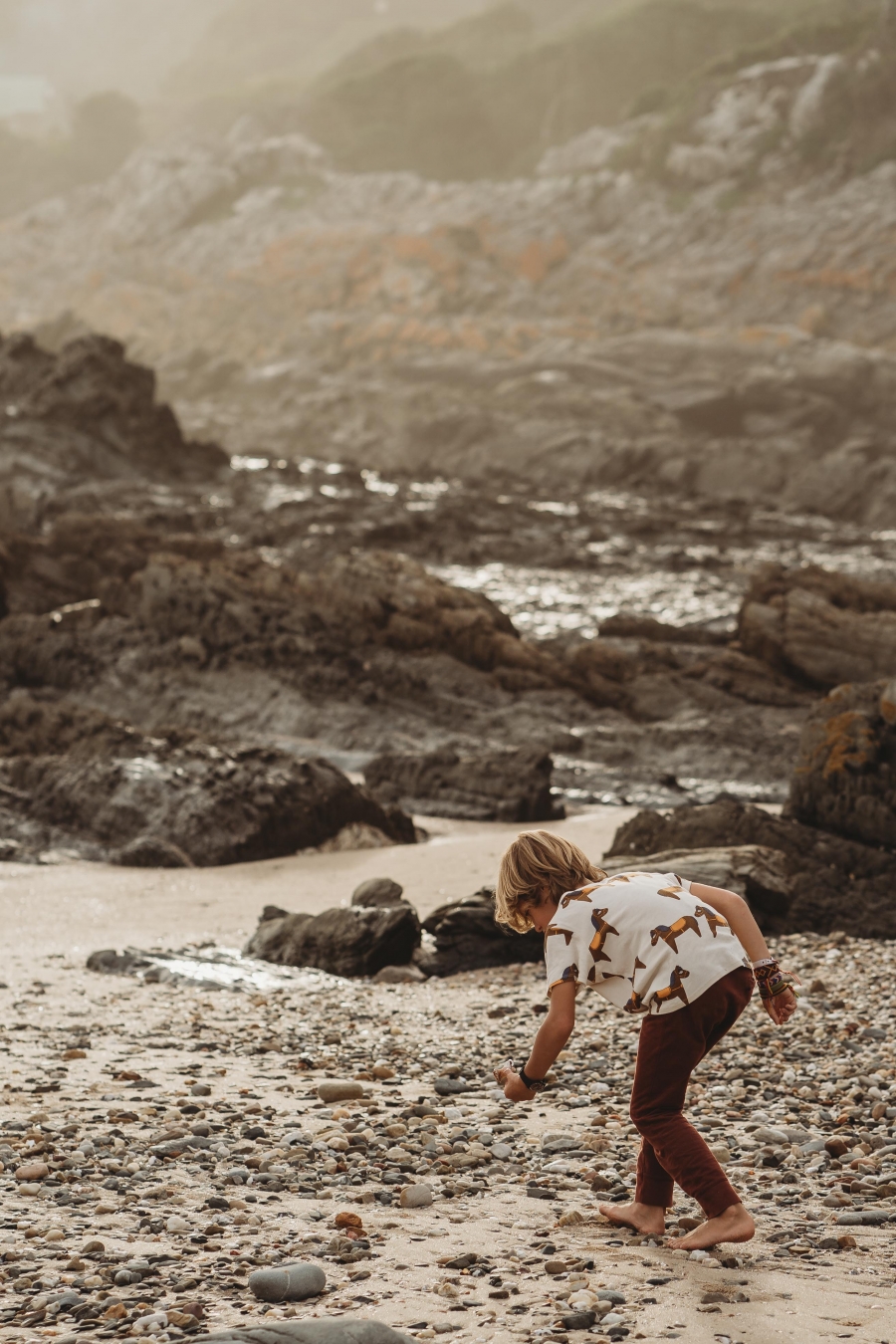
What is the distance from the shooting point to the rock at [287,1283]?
2703mm

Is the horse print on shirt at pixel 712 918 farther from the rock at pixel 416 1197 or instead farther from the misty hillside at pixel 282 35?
the misty hillside at pixel 282 35

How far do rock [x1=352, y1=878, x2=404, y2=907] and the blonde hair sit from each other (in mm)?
4272

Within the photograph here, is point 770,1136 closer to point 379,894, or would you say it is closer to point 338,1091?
point 338,1091

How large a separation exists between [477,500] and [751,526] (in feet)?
27.0

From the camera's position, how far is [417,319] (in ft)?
233

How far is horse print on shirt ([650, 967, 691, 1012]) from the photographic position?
315 centimetres

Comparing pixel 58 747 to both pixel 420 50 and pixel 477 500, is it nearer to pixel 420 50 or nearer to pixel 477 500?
pixel 477 500

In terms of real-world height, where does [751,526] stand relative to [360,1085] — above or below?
above

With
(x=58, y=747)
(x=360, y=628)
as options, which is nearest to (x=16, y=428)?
(x=360, y=628)

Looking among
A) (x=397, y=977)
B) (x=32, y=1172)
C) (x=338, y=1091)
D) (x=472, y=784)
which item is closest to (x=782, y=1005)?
(x=338, y=1091)

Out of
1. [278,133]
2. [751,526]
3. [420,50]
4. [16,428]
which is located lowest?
[751,526]

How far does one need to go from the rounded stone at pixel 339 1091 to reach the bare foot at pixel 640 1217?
1.37 metres

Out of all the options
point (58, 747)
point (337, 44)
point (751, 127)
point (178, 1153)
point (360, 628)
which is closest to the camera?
point (178, 1153)

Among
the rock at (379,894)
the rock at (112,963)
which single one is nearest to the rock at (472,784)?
the rock at (379,894)
